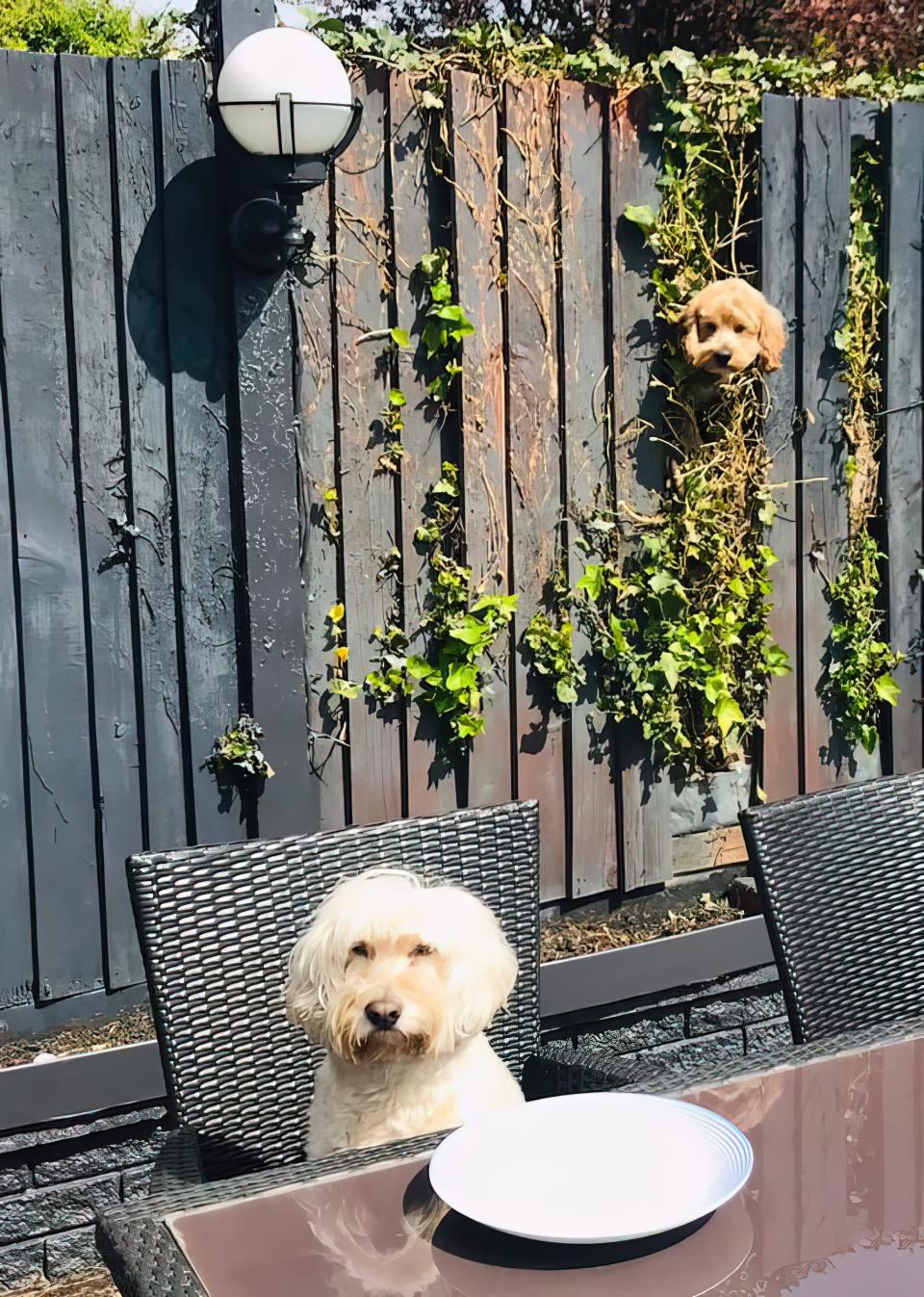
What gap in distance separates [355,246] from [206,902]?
1862 millimetres

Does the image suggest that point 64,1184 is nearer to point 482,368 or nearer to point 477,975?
point 477,975

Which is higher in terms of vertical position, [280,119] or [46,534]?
[280,119]

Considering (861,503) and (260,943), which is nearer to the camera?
(260,943)

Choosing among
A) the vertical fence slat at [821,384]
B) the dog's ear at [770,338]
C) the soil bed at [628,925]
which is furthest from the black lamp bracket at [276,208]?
the soil bed at [628,925]

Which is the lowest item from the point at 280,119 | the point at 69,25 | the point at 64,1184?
the point at 64,1184

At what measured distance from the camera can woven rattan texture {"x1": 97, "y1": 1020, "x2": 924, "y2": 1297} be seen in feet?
3.80

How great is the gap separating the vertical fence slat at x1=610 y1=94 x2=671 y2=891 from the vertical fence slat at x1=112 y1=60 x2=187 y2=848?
4.16 feet

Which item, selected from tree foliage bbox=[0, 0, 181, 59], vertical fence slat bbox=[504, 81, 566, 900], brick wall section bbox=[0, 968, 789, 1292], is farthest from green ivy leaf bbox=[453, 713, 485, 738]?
tree foliage bbox=[0, 0, 181, 59]

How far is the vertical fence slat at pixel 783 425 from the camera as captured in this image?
3.70m

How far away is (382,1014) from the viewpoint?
73.1 inches

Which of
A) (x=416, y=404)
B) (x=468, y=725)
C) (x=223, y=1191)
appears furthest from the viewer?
(x=468, y=725)

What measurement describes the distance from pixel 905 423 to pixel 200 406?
2.21m

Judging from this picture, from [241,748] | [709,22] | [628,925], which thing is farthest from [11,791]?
[709,22]

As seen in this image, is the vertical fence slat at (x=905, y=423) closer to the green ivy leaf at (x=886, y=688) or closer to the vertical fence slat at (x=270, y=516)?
the green ivy leaf at (x=886, y=688)
